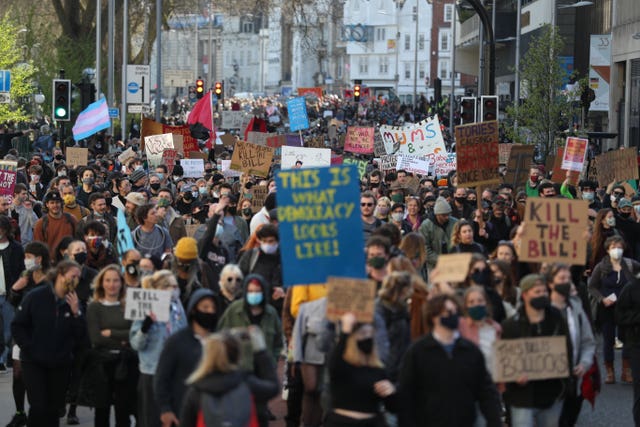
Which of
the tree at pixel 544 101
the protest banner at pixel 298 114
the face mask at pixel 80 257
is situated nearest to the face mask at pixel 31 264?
the face mask at pixel 80 257

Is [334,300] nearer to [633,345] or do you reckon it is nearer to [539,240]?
[539,240]

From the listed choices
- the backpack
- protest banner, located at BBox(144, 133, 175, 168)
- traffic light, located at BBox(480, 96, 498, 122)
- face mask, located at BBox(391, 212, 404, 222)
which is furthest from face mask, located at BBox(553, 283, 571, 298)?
traffic light, located at BBox(480, 96, 498, 122)

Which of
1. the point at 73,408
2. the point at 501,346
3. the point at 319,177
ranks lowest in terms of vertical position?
the point at 73,408

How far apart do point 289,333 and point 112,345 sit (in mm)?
1225

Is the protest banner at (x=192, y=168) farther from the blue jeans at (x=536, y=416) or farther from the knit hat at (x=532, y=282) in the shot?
the blue jeans at (x=536, y=416)

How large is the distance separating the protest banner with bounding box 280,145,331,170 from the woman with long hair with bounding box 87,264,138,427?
11415mm

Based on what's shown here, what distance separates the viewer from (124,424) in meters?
10.3

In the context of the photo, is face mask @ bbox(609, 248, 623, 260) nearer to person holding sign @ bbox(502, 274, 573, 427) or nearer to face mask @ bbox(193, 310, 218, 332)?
person holding sign @ bbox(502, 274, 573, 427)

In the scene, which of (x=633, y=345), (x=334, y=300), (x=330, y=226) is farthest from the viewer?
(x=633, y=345)

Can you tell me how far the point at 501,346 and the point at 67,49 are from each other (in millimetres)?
41171

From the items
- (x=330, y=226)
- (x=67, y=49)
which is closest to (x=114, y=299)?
(x=330, y=226)

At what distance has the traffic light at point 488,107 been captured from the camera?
29.2 meters

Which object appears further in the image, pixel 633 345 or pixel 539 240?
pixel 633 345

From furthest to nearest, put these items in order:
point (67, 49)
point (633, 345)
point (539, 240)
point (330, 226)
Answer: point (67, 49) → point (633, 345) → point (539, 240) → point (330, 226)
